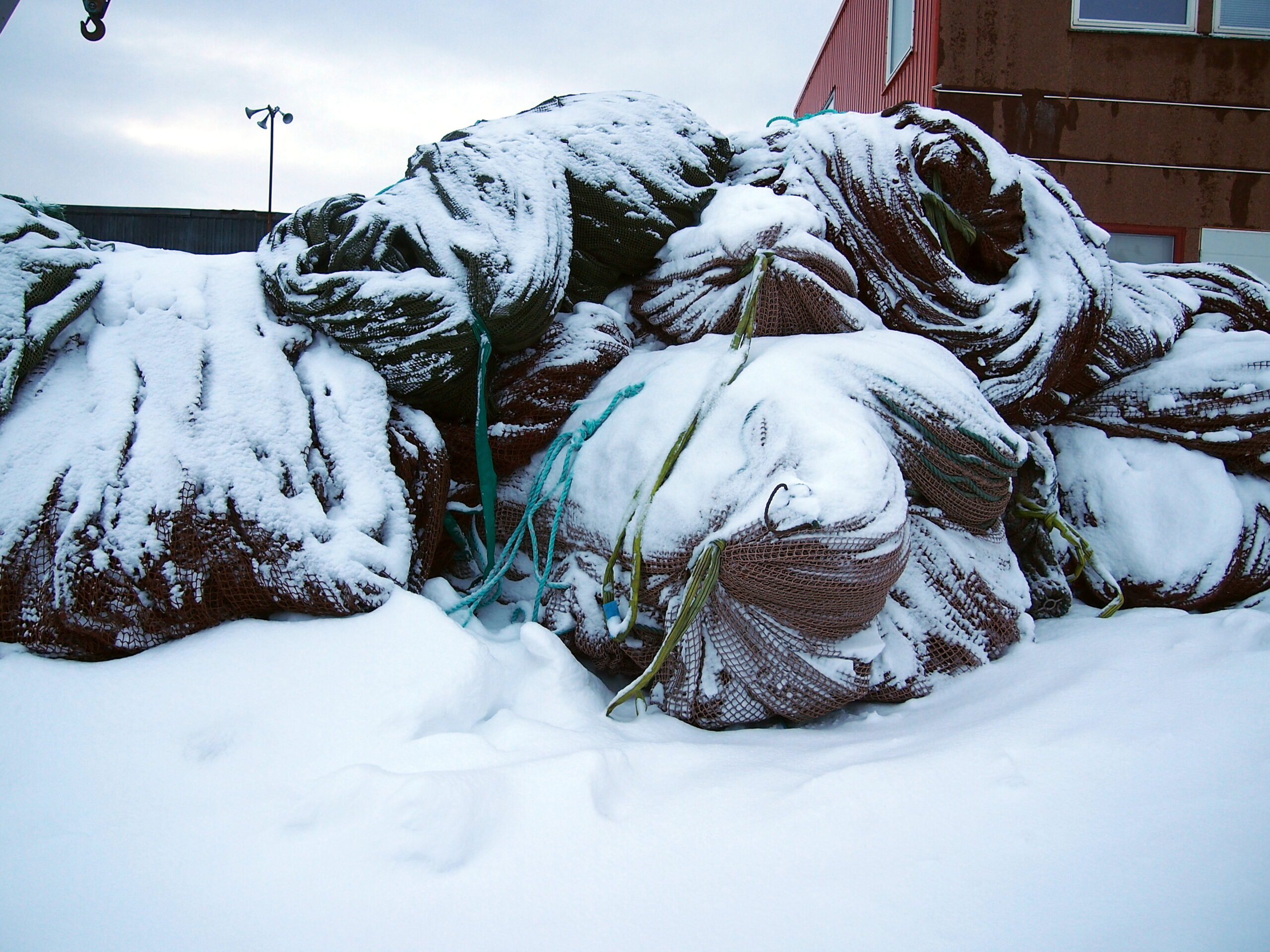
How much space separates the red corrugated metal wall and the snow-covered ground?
481 centimetres

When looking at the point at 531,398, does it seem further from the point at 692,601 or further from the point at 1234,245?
the point at 1234,245

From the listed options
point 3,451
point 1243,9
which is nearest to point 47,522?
point 3,451

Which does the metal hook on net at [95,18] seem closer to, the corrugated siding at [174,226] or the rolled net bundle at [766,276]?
the rolled net bundle at [766,276]

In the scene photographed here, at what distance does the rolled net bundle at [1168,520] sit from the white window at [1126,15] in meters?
4.34

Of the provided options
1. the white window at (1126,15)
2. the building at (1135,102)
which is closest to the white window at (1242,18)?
the building at (1135,102)

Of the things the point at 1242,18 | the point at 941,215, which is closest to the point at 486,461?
the point at 941,215

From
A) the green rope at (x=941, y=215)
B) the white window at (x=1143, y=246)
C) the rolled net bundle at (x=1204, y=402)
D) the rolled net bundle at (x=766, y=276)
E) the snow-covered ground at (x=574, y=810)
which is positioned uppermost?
the white window at (x=1143, y=246)

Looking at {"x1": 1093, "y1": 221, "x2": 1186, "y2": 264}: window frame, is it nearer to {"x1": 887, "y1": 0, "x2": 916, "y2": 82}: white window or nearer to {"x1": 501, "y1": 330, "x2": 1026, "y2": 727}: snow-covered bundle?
{"x1": 887, "y1": 0, "x2": 916, "y2": 82}: white window

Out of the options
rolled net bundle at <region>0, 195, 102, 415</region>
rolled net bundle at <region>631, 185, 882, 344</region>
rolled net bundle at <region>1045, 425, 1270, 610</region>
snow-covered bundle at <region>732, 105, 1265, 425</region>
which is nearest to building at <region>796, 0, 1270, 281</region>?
snow-covered bundle at <region>732, 105, 1265, 425</region>

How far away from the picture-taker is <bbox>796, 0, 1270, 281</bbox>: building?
4625mm

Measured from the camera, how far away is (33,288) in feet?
3.91

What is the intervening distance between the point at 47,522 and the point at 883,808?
1160mm

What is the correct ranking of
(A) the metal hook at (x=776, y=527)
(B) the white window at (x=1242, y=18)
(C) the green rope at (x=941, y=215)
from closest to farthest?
(A) the metal hook at (x=776, y=527), (C) the green rope at (x=941, y=215), (B) the white window at (x=1242, y=18)

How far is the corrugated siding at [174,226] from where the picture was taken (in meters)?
5.98
